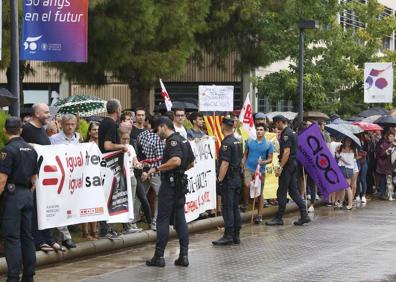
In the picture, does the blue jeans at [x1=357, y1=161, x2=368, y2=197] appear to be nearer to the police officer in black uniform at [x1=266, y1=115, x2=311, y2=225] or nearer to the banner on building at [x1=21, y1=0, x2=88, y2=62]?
the police officer in black uniform at [x1=266, y1=115, x2=311, y2=225]

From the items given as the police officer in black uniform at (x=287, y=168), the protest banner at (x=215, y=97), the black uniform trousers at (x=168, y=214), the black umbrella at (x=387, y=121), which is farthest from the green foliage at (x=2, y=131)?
the black umbrella at (x=387, y=121)

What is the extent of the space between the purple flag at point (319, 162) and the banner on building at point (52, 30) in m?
7.48

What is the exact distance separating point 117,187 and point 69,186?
127cm

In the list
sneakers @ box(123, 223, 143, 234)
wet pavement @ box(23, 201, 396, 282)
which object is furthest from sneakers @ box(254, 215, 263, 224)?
sneakers @ box(123, 223, 143, 234)

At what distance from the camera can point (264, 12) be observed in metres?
31.0

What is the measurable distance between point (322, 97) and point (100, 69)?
280 inches

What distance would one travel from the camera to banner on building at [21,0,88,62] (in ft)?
39.3

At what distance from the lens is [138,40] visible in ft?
82.8

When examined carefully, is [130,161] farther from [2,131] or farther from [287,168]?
[287,168]

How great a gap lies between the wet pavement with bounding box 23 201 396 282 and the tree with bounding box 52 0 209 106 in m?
10.0

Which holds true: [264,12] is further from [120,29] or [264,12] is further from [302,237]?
[302,237]

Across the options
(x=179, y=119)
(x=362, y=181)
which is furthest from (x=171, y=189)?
(x=362, y=181)

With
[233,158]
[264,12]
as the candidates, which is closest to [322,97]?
[264,12]

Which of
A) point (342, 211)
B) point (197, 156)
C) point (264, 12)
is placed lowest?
point (342, 211)
